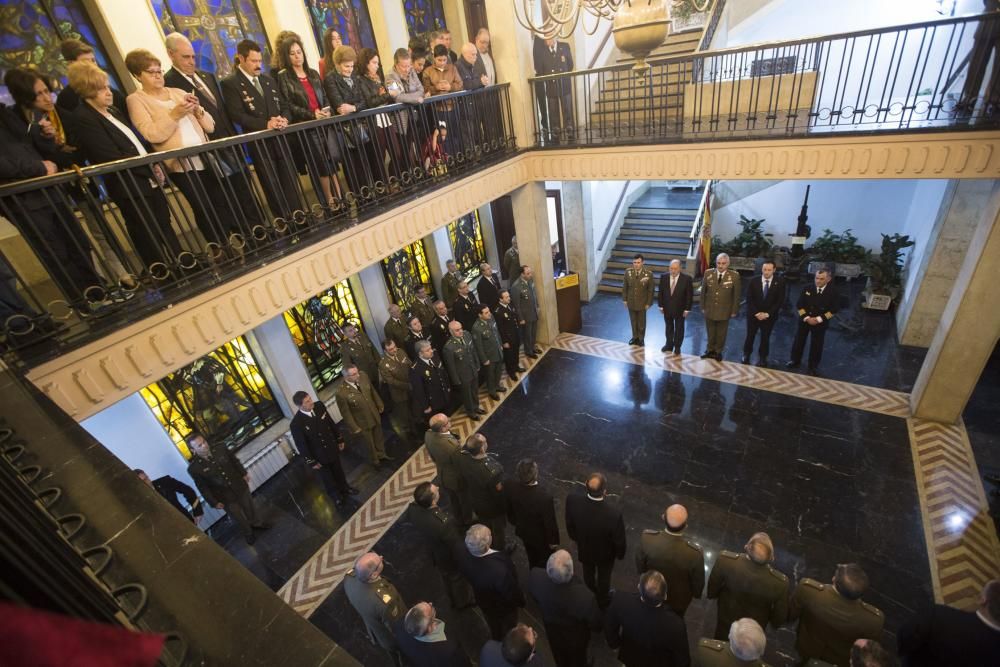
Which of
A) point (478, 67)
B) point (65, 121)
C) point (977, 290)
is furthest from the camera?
point (478, 67)

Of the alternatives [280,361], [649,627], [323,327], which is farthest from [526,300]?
[649,627]

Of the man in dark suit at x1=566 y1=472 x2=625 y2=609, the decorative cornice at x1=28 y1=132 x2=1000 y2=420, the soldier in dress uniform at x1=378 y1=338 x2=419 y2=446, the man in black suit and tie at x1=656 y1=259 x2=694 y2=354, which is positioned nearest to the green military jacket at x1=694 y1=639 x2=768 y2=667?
the man in dark suit at x1=566 y1=472 x2=625 y2=609

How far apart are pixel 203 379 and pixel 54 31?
4.02 meters

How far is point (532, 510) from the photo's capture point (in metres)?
4.50

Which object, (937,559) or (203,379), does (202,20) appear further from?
(937,559)

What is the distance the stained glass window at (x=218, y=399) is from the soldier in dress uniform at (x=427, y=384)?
2.22 m

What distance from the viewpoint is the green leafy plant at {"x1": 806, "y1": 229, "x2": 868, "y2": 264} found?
1018 cm

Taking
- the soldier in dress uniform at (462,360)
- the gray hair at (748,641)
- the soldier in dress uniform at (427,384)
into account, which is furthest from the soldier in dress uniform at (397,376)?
the gray hair at (748,641)

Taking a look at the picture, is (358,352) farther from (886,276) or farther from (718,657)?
(886,276)

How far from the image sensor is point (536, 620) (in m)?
4.82

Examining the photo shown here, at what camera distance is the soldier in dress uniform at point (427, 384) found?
6879 millimetres

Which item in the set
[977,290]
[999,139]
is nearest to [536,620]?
[977,290]

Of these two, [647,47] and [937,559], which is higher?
[647,47]

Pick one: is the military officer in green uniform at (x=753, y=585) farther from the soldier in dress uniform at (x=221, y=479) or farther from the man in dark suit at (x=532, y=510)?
the soldier in dress uniform at (x=221, y=479)
